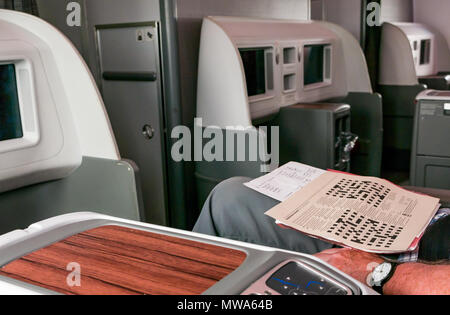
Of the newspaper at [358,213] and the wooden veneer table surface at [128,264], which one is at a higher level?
the wooden veneer table surface at [128,264]

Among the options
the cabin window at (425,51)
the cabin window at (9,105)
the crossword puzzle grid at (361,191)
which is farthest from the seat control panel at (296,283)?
the cabin window at (425,51)

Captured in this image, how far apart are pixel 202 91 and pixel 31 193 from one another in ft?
3.87

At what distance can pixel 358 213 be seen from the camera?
3.20 ft

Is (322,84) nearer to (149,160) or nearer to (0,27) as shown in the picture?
(149,160)

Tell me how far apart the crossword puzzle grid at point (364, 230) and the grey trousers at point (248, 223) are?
20 centimetres

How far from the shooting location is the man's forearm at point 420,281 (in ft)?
2.43

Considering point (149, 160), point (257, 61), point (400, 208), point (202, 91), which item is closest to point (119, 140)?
point (149, 160)

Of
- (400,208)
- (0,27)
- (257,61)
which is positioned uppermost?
(0,27)

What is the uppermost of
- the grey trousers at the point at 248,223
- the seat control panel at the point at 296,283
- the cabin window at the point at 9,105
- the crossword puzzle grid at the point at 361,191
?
Result: the cabin window at the point at 9,105

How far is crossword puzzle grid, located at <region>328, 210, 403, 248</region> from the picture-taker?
90cm

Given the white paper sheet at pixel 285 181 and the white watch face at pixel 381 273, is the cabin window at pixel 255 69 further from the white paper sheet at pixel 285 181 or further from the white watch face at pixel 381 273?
the white watch face at pixel 381 273

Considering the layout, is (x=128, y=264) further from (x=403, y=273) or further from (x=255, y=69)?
(x=255, y=69)

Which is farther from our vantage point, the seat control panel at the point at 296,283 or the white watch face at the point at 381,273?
the white watch face at the point at 381,273

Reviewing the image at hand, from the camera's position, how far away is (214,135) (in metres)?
2.54
